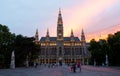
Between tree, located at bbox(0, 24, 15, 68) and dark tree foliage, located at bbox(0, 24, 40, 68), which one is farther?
dark tree foliage, located at bbox(0, 24, 40, 68)

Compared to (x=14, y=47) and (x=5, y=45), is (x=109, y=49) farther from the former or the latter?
(x=5, y=45)

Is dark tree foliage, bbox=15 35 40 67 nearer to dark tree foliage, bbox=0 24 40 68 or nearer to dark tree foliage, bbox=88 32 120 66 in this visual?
dark tree foliage, bbox=0 24 40 68

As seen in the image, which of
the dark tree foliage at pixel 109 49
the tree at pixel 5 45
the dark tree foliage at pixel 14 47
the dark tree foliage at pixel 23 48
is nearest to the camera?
the tree at pixel 5 45

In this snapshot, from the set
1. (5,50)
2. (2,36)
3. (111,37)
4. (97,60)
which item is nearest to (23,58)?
(5,50)

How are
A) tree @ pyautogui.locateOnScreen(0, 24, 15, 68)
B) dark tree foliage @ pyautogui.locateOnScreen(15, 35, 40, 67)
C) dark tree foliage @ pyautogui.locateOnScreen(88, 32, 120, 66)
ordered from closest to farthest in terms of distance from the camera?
tree @ pyautogui.locateOnScreen(0, 24, 15, 68) < dark tree foliage @ pyautogui.locateOnScreen(88, 32, 120, 66) < dark tree foliage @ pyautogui.locateOnScreen(15, 35, 40, 67)

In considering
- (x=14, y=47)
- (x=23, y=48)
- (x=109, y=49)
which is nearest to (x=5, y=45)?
(x=14, y=47)

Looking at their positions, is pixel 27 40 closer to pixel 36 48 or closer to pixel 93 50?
pixel 36 48

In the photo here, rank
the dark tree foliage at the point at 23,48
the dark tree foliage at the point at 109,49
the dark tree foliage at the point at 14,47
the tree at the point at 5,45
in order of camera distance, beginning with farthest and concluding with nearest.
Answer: the dark tree foliage at the point at 23,48 < the dark tree foliage at the point at 109,49 < the dark tree foliage at the point at 14,47 < the tree at the point at 5,45

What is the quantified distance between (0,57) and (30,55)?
119ft

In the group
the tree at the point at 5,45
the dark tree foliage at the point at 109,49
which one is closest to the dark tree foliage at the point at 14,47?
the tree at the point at 5,45

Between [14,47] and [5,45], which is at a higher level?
[14,47]

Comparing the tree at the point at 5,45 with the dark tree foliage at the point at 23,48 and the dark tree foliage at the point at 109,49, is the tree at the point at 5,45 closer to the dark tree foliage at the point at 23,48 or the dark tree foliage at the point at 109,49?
the dark tree foliage at the point at 23,48

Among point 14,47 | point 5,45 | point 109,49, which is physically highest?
point 14,47

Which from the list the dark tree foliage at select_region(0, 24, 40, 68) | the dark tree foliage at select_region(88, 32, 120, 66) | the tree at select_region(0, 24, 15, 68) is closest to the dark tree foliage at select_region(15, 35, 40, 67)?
the dark tree foliage at select_region(0, 24, 40, 68)
